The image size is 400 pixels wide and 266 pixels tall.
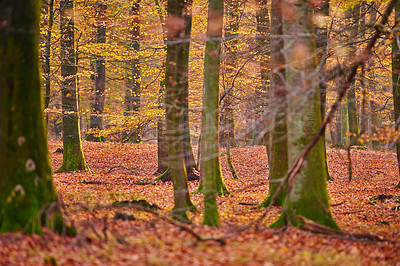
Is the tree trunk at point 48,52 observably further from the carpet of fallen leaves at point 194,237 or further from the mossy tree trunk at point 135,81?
the carpet of fallen leaves at point 194,237

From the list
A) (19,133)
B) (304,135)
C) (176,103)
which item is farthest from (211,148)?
(19,133)

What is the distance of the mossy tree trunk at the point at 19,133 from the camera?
18.7ft

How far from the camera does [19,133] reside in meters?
5.78

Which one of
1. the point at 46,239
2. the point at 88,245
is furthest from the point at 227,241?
the point at 46,239

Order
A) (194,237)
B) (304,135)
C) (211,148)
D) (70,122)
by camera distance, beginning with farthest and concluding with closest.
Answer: (70,122), (211,148), (304,135), (194,237)

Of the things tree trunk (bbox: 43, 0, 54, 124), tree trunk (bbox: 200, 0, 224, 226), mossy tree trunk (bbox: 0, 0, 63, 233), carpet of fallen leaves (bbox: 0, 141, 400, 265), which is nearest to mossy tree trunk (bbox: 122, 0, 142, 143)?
carpet of fallen leaves (bbox: 0, 141, 400, 265)

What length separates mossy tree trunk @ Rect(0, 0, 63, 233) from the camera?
5.70 m

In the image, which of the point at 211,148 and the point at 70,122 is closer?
the point at 211,148

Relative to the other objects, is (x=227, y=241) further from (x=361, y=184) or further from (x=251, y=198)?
(x=361, y=184)

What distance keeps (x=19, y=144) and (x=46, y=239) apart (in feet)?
5.09

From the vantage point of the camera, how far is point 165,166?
15.6 metres

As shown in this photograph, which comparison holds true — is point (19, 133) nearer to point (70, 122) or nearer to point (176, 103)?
point (176, 103)

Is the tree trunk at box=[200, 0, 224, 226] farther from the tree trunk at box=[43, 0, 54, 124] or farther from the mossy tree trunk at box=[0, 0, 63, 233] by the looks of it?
the tree trunk at box=[43, 0, 54, 124]

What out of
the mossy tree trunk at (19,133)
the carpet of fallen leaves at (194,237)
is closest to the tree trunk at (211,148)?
the carpet of fallen leaves at (194,237)
